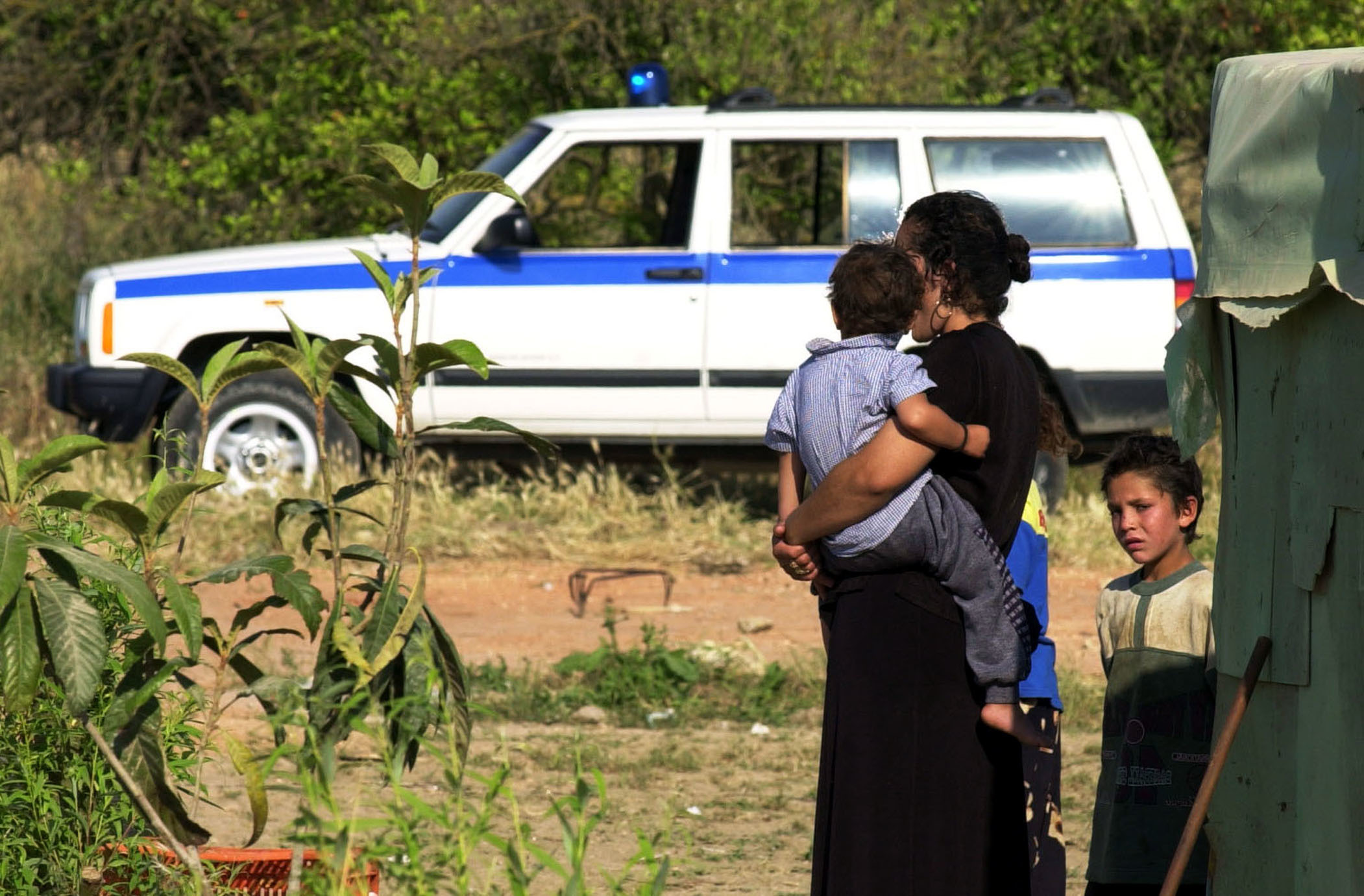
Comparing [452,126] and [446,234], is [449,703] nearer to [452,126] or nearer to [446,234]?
[446,234]

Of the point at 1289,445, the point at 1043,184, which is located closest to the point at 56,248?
the point at 1043,184

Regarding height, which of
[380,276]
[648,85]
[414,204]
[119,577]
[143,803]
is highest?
[648,85]

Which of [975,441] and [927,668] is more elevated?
[975,441]

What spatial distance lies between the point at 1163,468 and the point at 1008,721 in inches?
29.4

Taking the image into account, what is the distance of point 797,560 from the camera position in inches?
127

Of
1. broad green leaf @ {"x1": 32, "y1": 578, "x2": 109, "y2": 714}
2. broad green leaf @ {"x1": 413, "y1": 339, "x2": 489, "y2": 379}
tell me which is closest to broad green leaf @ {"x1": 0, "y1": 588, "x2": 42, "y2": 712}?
broad green leaf @ {"x1": 32, "y1": 578, "x2": 109, "y2": 714}

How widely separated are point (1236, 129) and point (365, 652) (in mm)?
1699

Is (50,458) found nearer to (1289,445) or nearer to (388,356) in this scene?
(388,356)

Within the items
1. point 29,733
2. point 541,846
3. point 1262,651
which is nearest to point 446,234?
point 541,846

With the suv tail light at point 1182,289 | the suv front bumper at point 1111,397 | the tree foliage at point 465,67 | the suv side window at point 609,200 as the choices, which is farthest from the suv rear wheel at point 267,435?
the suv tail light at point 1182,289

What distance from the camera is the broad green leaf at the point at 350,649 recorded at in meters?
2.63

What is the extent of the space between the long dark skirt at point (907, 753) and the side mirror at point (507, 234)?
528 cm

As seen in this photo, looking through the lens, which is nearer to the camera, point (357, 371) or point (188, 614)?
point (188, 614)

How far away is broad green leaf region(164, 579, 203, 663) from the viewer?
2670 mm
